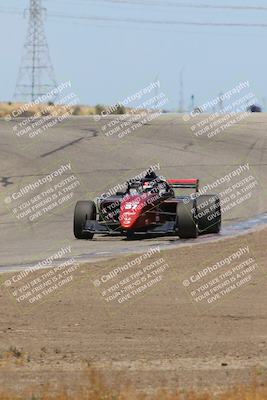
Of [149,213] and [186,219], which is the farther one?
[149,213]

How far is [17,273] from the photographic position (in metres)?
19.5

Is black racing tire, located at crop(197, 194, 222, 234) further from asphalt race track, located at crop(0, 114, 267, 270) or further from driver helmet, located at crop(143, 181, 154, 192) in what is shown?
driver helmet, located at crop(143, 181, 154, 192)

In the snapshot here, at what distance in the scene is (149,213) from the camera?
81.7 ft

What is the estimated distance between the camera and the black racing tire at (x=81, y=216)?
2552 centimetres

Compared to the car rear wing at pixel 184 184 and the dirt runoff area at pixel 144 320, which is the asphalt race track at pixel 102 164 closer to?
the car rear wing at pixel 184 184

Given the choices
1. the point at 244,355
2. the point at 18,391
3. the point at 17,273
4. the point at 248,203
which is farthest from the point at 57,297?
the point at 248,203

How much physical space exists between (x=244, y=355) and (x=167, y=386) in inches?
82.3

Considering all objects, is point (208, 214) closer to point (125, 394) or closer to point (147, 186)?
point (147, 186)

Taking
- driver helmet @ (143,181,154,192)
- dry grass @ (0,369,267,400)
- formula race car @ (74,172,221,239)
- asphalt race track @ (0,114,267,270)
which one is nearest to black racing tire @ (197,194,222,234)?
formula race car @ (74,172,221,239)

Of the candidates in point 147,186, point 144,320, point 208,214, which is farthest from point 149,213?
point 144,320

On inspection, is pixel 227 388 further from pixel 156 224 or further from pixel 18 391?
pixel 156 224

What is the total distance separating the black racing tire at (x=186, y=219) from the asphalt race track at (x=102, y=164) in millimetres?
286

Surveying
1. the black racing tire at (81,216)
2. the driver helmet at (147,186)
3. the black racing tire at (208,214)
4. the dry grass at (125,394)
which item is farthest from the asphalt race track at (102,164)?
the dry grass at (125,394)

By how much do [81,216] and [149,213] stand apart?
5.71ft
